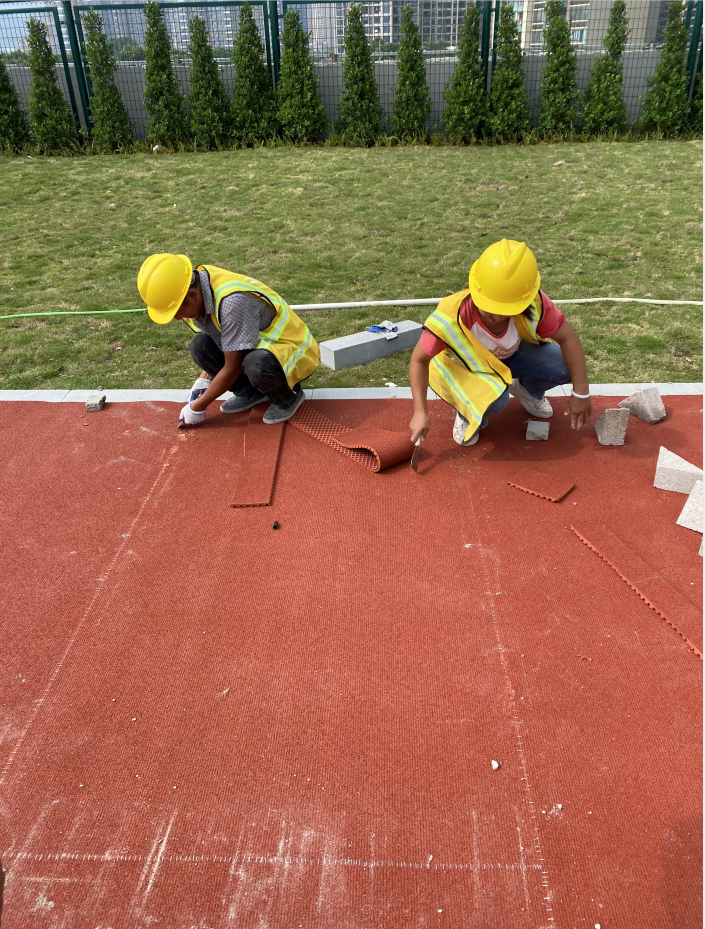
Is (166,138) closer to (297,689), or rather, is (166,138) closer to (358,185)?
(358,185)

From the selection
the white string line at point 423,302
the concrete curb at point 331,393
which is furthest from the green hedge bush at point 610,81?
the concrete curb at point 331,393

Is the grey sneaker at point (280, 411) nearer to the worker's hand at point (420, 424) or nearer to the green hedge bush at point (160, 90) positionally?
the worker's hand at point (420, 424)

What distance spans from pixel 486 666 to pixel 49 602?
85.1 inches

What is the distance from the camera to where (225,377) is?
4.59 m

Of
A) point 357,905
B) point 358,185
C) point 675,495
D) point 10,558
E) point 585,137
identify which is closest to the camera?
point 357,905

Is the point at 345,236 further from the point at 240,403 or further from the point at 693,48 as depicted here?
the point at 693,48

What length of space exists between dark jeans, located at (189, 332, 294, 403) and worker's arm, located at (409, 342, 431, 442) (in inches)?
40.4

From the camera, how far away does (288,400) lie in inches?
197

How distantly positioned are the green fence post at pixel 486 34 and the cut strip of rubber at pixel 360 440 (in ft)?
40.5

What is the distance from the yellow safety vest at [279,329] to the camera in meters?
4.45

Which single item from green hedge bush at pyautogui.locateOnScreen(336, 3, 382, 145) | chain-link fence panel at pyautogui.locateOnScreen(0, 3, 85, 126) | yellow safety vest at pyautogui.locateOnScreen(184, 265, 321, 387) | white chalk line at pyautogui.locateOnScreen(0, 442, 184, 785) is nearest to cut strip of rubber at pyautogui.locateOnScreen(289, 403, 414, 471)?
yellow safety vest at pyautogui.locateOnScreen(184, 265, 321, 387)

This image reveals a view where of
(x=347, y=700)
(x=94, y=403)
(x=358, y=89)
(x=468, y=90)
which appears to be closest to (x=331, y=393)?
(x=94, y=403)

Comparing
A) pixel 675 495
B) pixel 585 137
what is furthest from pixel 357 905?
pixel 585 137

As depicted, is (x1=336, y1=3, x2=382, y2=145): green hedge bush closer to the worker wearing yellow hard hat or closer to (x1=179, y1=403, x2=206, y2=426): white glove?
(x1=179, y1=403, x2=206, y2=426): white glove
